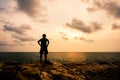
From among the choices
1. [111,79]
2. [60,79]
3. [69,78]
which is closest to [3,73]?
[60,79]

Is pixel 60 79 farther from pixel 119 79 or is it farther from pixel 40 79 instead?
pixel 119 79

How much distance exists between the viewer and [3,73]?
9.90 meters

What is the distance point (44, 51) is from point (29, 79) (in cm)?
665

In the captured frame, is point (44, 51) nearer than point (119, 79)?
No

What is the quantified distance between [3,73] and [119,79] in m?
9.39

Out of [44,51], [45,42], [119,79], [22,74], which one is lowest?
[119,79]

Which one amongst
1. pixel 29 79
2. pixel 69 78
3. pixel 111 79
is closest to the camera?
pixel 29 79

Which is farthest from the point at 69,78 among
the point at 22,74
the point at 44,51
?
the point at 44,51

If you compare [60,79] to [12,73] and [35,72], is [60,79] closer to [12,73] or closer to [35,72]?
[35,72]

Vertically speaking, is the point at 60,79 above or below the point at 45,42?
below

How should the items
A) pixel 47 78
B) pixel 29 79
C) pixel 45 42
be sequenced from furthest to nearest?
1. pixel 45 42
2. pixel 47 78
3. pixel 29 79

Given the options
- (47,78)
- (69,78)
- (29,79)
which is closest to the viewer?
(29,79)

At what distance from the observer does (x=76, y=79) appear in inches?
431

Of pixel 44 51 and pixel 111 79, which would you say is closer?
pixel 111 79
